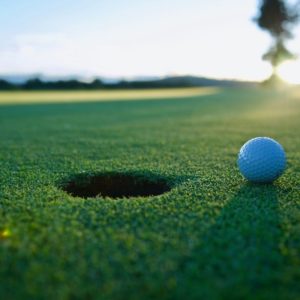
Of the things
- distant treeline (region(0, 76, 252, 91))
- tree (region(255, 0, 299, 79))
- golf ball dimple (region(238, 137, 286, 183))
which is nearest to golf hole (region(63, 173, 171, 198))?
golf ball dimple (region(238, 137, 286, 183))

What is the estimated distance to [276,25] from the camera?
37.9m

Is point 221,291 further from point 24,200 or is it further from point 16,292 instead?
point 24,200

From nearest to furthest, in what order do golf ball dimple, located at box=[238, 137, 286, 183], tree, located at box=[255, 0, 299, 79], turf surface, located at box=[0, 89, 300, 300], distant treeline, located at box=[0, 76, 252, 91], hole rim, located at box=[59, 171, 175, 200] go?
turf surface, located at box=[0, 89, 300, 300], golf ball dimple, located at box=[238, 137, 286, 183], hole rim, located at box=[59, 171, 175, 200], distant treeline, located at box=[0, 76, 252, 91], tree, located at box=[255, 0, 299, 79]

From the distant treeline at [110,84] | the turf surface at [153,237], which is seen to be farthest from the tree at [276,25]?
the turf surface at [153,237]

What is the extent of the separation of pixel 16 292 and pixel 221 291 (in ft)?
2.67

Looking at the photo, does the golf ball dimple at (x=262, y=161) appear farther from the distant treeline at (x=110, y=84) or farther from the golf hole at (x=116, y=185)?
the distant treeline at (x=110, y=84)

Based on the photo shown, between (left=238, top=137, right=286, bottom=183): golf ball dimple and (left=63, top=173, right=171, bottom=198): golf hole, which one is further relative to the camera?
(left=63, top=173, right=171, bottom=198): golf hole

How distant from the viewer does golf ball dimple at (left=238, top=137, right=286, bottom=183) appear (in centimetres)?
317

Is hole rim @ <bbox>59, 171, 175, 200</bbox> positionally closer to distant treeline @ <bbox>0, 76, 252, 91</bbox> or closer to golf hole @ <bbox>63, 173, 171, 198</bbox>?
golf hole @ <bbox>63, 173, 171, 198</bbox>

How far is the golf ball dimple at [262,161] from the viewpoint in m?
3.17

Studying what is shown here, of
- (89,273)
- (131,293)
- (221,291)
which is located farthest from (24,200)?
(221,291)

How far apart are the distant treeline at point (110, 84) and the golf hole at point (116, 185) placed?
28.2 meters

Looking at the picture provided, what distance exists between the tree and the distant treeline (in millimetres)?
3861

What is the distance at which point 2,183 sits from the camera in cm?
329
